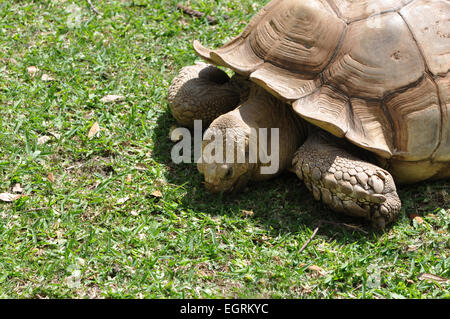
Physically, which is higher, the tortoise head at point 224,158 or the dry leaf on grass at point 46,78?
the tortoise head at point 224,158

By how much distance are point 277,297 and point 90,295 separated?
103 centimetres

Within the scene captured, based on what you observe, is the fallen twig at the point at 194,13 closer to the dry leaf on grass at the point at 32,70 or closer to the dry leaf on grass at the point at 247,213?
the dry leaf on grass at the point at 32,70

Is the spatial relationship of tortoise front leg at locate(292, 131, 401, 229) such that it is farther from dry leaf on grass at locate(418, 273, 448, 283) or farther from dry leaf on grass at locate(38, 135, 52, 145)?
dry leaf on grass at locate(38, 135, 52, 145)

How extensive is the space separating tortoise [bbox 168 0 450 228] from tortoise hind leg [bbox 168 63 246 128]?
0.43 metres

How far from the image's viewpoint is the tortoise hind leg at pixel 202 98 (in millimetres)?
4242

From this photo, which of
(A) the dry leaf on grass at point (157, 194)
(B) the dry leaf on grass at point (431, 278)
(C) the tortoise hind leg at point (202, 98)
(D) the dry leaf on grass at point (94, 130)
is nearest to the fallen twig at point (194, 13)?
(C) the tortoise hind leg at point (202, 98)

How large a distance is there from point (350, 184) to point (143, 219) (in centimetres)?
134

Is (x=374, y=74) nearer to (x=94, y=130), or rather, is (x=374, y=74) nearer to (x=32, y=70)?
(x=94, y=130)

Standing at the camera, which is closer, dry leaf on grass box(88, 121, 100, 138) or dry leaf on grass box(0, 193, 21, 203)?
dry leaf on grass box(0, 193, 21, 203)

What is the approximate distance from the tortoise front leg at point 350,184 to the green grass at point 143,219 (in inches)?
5.3

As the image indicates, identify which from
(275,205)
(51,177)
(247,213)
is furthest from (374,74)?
(51,177)

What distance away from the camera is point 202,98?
424cm

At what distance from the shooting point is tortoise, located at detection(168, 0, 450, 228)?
3.45m

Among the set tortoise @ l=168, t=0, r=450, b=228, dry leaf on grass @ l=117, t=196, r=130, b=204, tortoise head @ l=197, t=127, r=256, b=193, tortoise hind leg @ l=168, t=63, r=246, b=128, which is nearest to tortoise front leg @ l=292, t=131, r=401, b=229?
tortoise @ l=168, t=0, r=450, b=228
